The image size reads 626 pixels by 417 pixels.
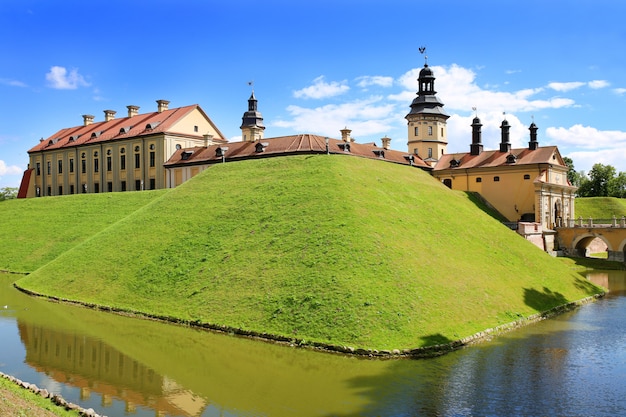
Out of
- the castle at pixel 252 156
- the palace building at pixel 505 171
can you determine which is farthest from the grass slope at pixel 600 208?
the palace building at pixel 505 171

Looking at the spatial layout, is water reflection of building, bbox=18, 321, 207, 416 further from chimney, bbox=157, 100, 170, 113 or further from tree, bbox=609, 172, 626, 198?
tree, bbox=609, 172, 626, 198

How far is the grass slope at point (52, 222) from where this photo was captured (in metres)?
57.5

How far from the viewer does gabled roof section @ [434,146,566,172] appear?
72.2 m

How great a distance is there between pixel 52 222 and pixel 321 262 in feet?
150

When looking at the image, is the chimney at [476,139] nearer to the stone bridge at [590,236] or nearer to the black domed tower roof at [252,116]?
the stone bridge at [590,236]

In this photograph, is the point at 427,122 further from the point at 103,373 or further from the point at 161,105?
the point at 103,373

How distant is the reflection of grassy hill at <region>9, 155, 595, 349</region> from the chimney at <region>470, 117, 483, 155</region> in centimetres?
2783

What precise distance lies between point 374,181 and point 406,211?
19.5ft

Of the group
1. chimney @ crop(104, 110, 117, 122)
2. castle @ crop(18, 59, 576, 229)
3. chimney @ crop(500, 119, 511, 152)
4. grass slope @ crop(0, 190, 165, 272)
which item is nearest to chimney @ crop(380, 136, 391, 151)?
castle @ crop(18, 59, 576, 229)

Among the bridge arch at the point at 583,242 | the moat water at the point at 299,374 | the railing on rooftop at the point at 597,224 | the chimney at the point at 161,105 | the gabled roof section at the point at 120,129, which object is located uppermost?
the chimney at the point at 161,105

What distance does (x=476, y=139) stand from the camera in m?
80.9

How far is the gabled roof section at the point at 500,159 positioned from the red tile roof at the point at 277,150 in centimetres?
655

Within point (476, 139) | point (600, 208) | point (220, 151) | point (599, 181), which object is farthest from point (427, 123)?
point (599, 181)

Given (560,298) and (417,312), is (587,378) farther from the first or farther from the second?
(560,298)
